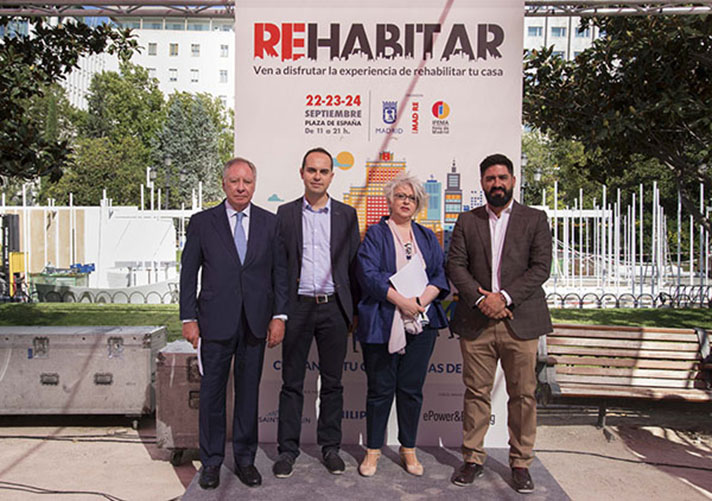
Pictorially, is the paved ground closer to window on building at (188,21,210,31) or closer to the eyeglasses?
the eyeglasses

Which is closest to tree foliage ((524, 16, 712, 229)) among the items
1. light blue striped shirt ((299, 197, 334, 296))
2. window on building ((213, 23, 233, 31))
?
light blue striped shirt ((299, 197, 334, 296))

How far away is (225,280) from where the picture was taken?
3.88 meters

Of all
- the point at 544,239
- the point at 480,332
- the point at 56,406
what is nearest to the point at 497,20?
the point at 544,239

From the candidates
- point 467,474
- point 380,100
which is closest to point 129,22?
point 380,100

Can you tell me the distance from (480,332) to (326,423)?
1.15m

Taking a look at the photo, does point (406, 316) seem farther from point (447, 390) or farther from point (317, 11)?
point (317, 11)

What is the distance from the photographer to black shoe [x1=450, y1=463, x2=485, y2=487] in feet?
13.4

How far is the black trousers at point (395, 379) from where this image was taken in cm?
405

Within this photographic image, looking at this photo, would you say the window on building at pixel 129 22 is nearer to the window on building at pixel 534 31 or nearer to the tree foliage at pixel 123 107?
the tree foliage at pixel 123 107

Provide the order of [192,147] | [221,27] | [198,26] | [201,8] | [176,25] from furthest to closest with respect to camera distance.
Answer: [176,25] < [221,27] < [198,26] < [192,147] < [201,8]

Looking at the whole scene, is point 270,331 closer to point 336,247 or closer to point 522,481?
point 336,247

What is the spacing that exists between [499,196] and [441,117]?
1.16m

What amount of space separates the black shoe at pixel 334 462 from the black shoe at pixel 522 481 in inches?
42.3

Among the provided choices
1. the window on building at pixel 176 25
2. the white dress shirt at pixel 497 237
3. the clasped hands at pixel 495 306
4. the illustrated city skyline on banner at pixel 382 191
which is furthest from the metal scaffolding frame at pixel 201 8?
the window on building at pixel 176 25
